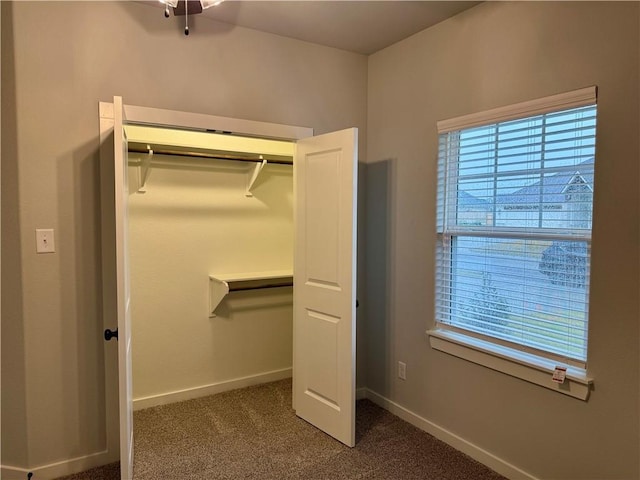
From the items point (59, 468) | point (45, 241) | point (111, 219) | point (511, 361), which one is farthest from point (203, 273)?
point (511, 361)

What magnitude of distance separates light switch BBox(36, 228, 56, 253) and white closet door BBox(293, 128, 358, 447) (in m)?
1.45

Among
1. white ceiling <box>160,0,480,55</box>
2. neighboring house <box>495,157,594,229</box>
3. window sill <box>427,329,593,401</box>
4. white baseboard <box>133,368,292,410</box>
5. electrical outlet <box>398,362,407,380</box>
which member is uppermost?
white ceiling <box>160,0,480,55</box>

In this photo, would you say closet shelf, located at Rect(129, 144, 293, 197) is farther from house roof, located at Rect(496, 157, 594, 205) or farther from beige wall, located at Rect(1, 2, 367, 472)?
house roof, located at Rect(496, 157, 594, 205)

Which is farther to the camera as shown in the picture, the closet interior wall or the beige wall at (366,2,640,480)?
the closet interior wall

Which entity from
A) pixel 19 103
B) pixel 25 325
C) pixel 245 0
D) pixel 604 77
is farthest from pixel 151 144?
pixel 604 77

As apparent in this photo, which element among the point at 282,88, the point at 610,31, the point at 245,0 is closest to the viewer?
the point at 610,31

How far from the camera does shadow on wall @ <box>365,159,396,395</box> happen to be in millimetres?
3117

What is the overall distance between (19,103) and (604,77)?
2.74 meters

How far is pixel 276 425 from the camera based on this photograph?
2.97 meters

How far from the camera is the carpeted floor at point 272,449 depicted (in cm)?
241

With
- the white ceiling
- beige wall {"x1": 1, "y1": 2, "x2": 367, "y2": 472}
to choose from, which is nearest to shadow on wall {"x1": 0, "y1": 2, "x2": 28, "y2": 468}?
beige wall {"x1": 1, "y1": 2, "x2": 367, "y2": 472}

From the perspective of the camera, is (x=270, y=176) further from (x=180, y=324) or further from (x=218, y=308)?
(x=180, y=324)

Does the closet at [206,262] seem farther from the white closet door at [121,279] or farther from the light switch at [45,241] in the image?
the white closet door at [121,279]

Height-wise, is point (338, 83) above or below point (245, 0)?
below
